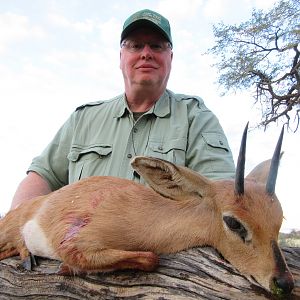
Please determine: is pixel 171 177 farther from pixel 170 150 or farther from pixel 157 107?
pixel 157 107

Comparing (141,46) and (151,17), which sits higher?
(151,17)

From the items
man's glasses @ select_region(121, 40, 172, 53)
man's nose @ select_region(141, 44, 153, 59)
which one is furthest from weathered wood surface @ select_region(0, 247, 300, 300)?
man's glasses @ select_region(121, 40, 172, 53)

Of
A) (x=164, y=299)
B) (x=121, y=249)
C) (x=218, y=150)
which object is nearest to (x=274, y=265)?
(x=164, y=299)

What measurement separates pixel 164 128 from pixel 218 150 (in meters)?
0.61

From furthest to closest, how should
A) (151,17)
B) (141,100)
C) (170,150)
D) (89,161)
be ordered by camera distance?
(141,100)
(151,17)
(89,161)
(170,150)

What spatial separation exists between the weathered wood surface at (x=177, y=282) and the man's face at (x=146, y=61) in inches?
105

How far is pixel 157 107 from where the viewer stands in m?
5.16

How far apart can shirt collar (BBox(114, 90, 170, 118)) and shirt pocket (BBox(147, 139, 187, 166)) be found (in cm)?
38

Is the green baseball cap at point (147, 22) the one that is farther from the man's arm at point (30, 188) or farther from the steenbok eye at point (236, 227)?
the steenbok eye at point (236, 227)

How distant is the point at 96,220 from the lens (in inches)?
112

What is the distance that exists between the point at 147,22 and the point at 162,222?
9.45 ft

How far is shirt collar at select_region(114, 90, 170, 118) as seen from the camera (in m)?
5.12

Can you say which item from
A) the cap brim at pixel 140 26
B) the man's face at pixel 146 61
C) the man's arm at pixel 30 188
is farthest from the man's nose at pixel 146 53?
the man's arm at pixel 30 188

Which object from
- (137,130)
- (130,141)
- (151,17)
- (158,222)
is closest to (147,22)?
(151,17)
